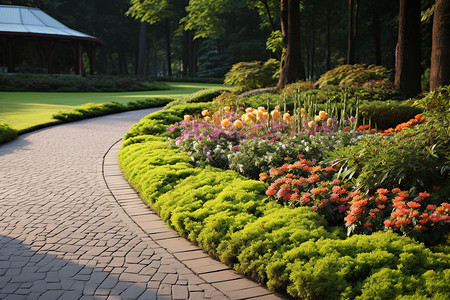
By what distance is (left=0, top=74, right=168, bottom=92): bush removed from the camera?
26875 mm

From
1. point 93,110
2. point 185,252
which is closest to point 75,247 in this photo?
point 185,252

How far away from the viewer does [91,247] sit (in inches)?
155

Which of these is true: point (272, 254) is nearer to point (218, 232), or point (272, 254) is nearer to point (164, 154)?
point (218, 232)

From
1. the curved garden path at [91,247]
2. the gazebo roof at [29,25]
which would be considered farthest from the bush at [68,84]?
the curved garden path at [91,247]

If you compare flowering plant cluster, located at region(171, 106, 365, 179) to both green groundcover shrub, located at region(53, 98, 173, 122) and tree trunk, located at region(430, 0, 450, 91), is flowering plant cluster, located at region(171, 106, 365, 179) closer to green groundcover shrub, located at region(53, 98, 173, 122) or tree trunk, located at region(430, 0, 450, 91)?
tree trunk, located at region(430, 0, 450, 91)

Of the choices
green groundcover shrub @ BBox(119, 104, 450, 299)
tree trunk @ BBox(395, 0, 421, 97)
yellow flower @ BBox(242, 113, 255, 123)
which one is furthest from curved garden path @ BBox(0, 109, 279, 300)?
tree trunk @ BBox(395, 0, 421, 97)

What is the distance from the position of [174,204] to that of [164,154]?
204 centimetres

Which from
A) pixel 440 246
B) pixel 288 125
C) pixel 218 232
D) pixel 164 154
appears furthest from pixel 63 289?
pixel 288 125

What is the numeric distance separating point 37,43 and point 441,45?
33.3 metres

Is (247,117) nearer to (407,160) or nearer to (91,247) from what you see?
(407,160)

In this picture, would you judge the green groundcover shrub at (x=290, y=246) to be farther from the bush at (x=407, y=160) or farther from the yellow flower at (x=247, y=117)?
the yellow flower at (x=247, y=117)

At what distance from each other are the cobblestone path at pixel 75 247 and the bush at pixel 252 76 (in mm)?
10697

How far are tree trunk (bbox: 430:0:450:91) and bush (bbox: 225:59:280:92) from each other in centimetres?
885

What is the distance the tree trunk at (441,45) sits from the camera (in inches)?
323
